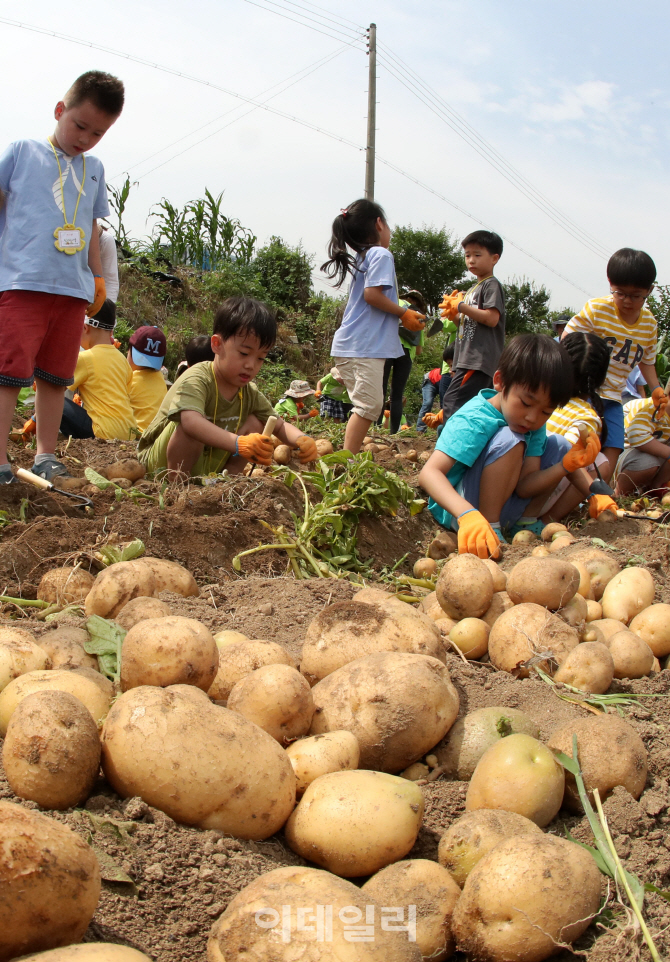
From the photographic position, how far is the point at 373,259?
17.9ft

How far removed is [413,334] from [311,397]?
2.03 meters

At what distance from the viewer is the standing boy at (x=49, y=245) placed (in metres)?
3.71

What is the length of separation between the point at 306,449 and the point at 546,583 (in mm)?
2461

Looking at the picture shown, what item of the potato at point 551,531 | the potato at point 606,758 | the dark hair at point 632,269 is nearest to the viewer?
the potato at point 606,758

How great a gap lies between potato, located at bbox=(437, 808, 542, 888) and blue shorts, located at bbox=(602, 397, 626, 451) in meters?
4.42

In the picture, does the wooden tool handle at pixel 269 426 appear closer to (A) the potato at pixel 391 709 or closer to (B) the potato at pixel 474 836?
(A) the potato at pixel 391 709

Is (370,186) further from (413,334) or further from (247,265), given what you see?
(413,334)

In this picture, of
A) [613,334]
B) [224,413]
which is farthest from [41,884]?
[613,334]

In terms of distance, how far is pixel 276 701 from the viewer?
1.64 m

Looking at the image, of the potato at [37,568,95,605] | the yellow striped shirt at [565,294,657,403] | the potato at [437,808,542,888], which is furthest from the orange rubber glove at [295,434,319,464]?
the potato at [437,808,542,888]

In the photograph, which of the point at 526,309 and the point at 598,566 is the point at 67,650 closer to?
the point at 598,566

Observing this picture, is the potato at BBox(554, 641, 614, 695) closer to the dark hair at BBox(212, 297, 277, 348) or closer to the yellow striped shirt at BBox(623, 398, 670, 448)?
the dark hair at BBox(212, 297, 277, 348)

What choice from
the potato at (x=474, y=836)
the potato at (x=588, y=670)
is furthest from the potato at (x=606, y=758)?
the potato at (x=588, y=670)

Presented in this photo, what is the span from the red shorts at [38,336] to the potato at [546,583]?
2680 millimetres
